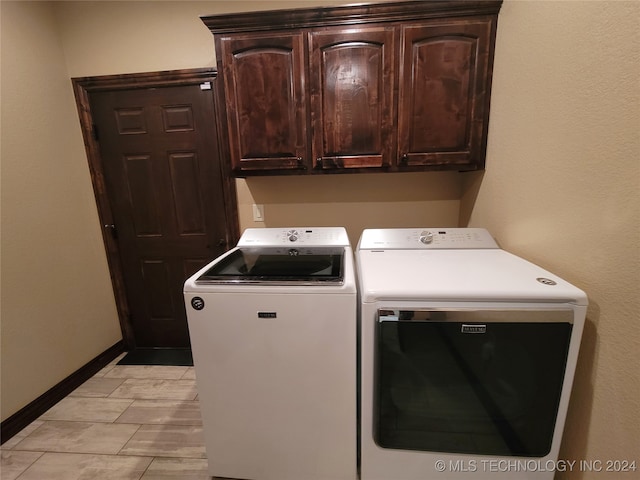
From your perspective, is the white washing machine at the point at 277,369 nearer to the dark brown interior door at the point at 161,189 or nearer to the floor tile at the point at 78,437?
the floor tile at the point at 78,437

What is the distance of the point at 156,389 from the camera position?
6.25ft

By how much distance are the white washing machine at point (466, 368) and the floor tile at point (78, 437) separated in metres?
1.38

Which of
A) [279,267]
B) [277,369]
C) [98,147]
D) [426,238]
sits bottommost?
[277,369]

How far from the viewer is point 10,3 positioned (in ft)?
5.18

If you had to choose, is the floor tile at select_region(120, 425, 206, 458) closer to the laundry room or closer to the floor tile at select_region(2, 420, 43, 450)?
the laundry room

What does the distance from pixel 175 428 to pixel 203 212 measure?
1.38 m

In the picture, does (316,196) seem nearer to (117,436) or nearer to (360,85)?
(360,85)

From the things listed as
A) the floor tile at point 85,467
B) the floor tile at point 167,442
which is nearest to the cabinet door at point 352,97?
the floor tile at point 167,442

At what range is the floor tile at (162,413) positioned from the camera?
1.65 m

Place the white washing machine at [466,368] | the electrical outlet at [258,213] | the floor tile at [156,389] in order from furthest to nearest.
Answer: the electrical outlet at [258,213], the floor tile at [156,389], the white washing machine at [466,368]

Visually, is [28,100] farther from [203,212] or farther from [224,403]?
[224,403]

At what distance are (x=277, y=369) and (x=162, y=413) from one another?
112cm

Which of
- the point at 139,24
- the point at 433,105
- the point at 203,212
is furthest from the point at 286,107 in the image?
the point at 139,24

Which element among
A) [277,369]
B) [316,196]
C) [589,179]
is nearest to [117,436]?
[277,369]
